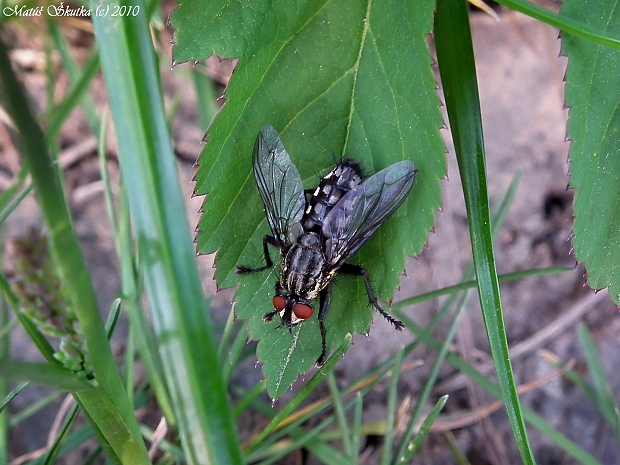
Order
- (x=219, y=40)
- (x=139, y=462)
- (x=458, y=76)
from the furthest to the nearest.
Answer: (x=458, y=76), (x=219, y=40), (x=139, y=462)

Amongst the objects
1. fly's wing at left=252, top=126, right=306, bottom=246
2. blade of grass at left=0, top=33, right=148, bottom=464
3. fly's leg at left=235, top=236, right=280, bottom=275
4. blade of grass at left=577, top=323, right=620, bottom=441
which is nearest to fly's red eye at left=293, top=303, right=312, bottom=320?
fly's leg at left=235, top=236, right=280, bottom=275

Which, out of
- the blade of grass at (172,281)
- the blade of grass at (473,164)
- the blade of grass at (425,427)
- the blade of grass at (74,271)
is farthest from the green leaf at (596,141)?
the blade of grass at (74,271)

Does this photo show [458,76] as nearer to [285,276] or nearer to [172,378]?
[285,276]

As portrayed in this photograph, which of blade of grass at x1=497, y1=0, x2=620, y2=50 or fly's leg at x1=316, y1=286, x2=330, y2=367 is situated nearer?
blade of grass at x1=497, y1=0, x2=620, y2=50

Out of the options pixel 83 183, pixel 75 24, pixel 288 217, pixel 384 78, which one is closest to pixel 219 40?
pixel 384 78

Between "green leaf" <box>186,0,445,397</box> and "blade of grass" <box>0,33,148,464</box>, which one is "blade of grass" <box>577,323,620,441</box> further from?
"blade of grass" <box>0,33,148,464</box>

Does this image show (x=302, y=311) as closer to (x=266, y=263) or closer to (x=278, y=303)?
(x=278, y=303)
